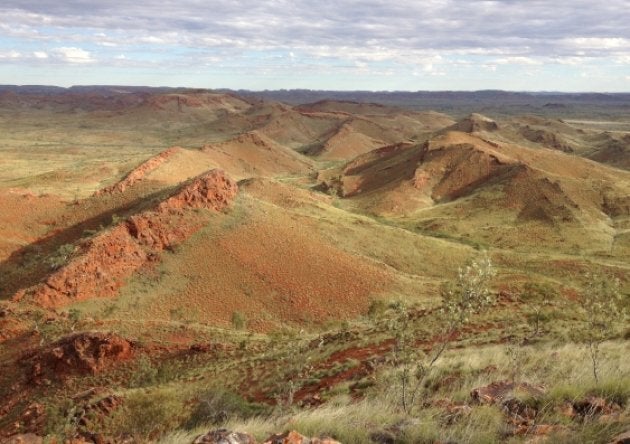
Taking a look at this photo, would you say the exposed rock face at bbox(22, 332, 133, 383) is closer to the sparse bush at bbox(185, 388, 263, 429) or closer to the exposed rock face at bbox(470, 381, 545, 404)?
the sparse bush at bbox(185, 388, 263, 429)

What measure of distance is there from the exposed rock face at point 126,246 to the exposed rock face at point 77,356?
24.5 feet

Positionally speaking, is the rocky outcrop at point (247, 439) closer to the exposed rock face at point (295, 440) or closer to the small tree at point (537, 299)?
the exposed rock face at point (295, 440)

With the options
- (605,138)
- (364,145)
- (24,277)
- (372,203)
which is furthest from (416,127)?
(24,277)

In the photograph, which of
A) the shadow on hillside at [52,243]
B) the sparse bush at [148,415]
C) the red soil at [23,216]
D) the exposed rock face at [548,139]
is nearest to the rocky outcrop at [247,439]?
the sparse bush at [148,415]

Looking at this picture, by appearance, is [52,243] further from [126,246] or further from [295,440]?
[295,440]

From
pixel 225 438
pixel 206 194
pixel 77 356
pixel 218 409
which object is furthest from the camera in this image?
pixel 206 194

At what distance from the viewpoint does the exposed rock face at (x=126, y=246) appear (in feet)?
92.7

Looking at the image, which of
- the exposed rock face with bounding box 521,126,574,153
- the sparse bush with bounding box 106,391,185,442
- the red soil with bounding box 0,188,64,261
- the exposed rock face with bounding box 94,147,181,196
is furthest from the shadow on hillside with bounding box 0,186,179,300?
the exposed rock face with bounding box 521,126,574,153

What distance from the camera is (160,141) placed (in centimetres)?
14338

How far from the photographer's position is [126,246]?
106 feet

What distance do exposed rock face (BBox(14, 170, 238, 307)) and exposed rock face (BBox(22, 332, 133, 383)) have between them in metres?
7.45

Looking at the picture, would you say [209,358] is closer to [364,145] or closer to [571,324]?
[571,324]

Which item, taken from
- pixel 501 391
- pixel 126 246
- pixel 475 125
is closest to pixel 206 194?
pixel 126 246

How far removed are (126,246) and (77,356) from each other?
1292cm
